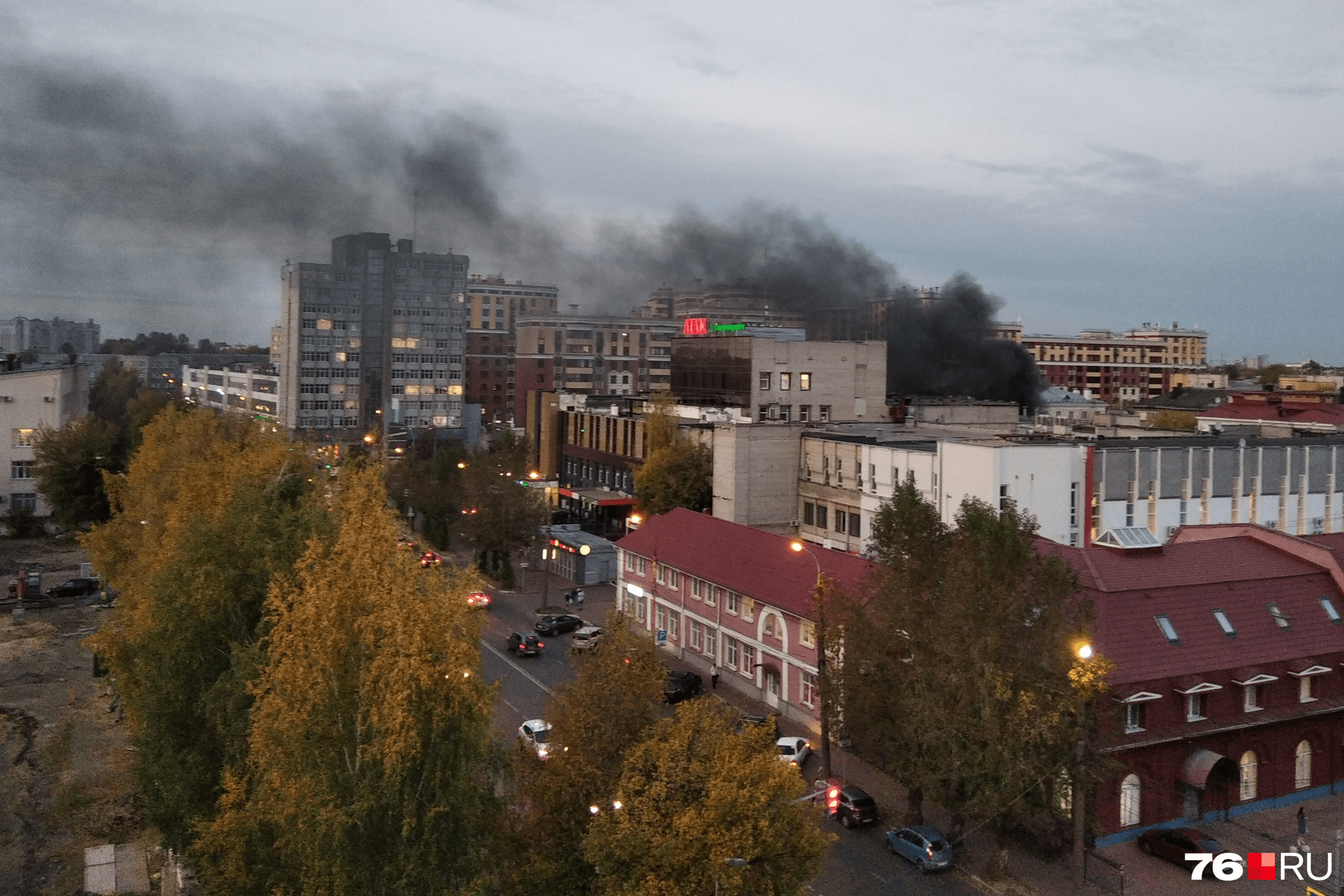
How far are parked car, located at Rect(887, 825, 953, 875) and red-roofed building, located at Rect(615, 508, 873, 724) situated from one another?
6501 mm

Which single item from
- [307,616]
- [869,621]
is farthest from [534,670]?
[307,616]

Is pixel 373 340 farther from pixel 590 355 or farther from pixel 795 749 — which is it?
pixel 795 749

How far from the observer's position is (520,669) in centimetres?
4266

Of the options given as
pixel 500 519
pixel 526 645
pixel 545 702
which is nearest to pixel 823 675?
pixel 545 702

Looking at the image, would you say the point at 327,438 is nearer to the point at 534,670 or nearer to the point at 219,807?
the point at 534,670

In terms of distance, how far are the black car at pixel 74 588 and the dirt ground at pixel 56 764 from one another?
5837 mm

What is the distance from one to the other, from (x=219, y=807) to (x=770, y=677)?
68.8ft

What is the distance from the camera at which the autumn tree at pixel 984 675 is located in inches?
918

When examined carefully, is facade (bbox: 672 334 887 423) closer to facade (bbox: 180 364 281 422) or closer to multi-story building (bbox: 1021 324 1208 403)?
facade (bbox: 180 364 281 422)

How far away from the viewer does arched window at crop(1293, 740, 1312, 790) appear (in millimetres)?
29797

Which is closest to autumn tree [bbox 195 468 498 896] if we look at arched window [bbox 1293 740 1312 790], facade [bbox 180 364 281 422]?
arched window [bbox 1293 740 1312 790]

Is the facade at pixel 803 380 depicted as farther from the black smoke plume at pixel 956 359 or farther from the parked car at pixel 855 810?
the parked car at pixel 855 810

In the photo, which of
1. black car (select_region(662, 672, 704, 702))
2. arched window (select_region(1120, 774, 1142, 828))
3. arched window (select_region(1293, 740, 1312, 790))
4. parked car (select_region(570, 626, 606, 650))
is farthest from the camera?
parked car (select_region(570, 626, 606, 650))

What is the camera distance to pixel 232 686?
22078 mm
